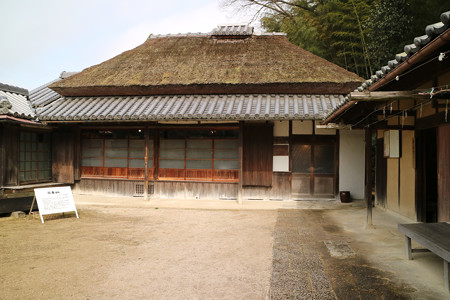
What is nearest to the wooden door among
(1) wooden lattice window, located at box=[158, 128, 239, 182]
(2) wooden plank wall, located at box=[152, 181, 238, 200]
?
(1) wooden lattice window, located at box=[158, 128, 239, 182]

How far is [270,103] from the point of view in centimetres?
978

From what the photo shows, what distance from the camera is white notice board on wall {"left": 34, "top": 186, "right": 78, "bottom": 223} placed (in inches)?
288

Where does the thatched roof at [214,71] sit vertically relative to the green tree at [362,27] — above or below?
below

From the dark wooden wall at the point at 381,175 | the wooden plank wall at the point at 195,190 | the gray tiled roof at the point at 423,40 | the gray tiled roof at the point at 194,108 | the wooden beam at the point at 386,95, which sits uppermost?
the gray tiled roof at the point at 194,108

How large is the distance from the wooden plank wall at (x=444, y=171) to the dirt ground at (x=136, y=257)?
288 centimetres

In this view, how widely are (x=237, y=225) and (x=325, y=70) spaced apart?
20.2ft

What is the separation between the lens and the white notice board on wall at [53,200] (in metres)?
7.32

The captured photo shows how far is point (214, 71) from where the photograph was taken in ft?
36.3

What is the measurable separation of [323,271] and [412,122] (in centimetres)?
419

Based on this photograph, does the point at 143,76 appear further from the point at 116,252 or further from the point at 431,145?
the point at 431,145

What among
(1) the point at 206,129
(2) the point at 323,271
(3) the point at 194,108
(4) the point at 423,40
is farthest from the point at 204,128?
(4) the point at 423,40

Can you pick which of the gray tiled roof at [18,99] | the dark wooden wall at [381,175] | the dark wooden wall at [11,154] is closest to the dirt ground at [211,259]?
the dark wooden wall at [381,175]

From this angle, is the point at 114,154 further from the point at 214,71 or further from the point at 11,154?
the point at 214,71

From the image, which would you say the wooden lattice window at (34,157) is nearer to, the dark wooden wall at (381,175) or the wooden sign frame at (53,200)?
the wooden sign frame at (53,200)
